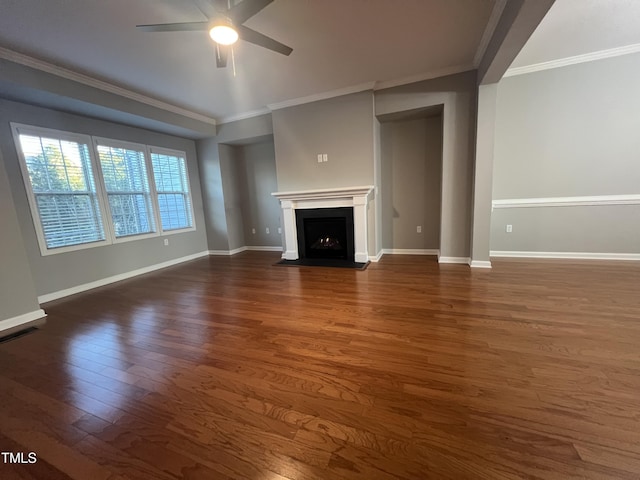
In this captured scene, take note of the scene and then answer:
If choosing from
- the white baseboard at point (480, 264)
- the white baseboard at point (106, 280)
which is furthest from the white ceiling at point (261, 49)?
the white baseboard at point (106, 280)

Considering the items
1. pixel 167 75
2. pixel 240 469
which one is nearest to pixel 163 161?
pixel 167 75

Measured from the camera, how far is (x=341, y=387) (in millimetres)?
1429

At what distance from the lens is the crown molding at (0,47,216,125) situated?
2465 millimetres

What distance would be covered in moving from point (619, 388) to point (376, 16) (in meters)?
3.14

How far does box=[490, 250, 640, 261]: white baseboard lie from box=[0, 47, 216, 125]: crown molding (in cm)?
575

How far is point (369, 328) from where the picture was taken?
2043mm

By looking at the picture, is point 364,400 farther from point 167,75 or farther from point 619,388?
point 167,75

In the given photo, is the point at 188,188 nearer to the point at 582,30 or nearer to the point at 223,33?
the point at 223,33

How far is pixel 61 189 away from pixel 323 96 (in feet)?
12.7

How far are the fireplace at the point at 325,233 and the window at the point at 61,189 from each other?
3037 mm

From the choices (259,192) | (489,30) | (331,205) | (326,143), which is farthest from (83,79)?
(489,30)

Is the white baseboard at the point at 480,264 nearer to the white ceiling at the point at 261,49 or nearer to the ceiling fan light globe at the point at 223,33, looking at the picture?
the white ceiling at the point at 261,49

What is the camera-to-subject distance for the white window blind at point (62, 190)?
3.04 m

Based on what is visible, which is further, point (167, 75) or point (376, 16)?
point (167, 75)
